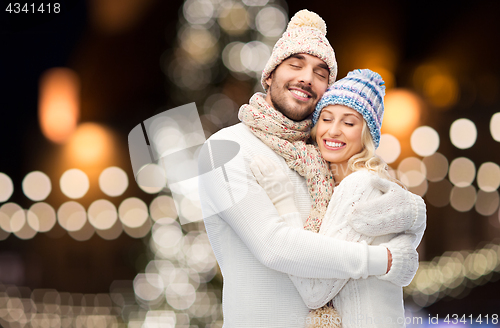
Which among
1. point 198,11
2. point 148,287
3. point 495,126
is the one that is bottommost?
point 148,287

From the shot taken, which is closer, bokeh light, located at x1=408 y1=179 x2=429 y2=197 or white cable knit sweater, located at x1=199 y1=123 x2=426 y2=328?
white cable knit sweater, located at x1=199 y1=123 x2=426 y2=328

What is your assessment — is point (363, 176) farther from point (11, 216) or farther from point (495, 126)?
point (11, 216)

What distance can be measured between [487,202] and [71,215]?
16.8 feet

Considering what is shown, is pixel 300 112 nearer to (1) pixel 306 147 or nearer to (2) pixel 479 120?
(1) pixel 306 147

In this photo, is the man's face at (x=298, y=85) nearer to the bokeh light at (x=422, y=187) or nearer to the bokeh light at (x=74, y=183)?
the bokeh light at (x=74, y=183)

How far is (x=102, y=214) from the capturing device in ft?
18.2

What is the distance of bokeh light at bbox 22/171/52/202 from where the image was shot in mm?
5328

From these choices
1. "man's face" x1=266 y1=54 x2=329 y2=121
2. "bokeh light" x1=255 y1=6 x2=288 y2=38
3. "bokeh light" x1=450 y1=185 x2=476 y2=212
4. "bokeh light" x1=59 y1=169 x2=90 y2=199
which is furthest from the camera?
"bokeh light" x1=450 y1=185 x2=476 y2=212

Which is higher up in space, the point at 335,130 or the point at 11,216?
the point at 335,130

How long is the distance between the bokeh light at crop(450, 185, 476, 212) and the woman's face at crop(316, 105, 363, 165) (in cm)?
443

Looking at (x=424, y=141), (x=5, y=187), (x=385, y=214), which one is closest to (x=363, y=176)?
(x=385, y=214)

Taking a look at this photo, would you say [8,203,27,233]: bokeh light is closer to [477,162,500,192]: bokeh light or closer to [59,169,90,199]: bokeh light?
[59,169,90,199]: bokeh light

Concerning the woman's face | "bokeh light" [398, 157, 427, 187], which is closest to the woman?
the woman's face

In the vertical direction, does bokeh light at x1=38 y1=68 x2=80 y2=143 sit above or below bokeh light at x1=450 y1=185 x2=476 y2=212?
above
